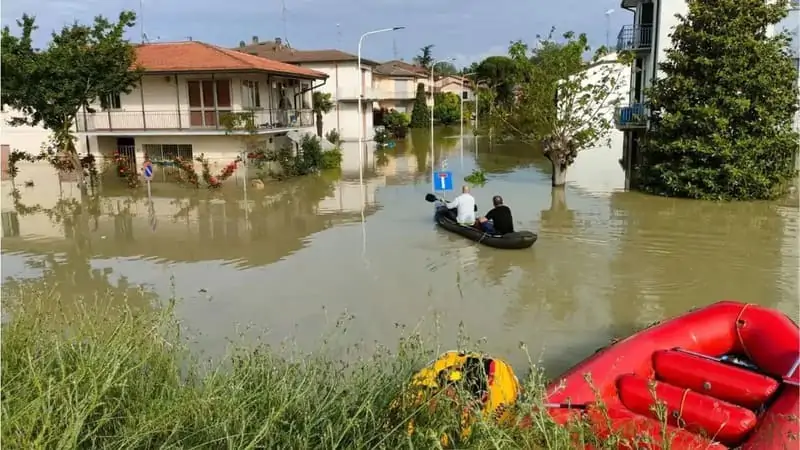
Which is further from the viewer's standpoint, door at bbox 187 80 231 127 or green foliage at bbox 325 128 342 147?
green foliage at bbox 325 128 342 147

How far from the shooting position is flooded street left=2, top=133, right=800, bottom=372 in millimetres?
9773

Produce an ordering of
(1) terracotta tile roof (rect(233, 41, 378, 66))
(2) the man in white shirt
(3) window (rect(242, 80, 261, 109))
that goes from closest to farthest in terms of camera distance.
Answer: (2) the man in white shirt → (3) window (rect(242, 80, 261, 109)) → (1) terracotta tile roof (rect(233, 41, 378, 66))

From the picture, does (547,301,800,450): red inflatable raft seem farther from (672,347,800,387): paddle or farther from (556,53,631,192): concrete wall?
(556,53,631,192): concrete wall

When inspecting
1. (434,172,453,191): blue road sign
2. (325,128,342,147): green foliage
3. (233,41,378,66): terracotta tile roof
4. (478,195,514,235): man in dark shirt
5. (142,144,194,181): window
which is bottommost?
(478,195,514,235): man in dark shirt

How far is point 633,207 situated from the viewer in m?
19.1

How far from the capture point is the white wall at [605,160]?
2223cm

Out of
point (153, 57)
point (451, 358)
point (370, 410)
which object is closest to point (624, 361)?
point (451, 358)

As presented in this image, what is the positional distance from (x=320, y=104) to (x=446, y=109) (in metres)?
30.7

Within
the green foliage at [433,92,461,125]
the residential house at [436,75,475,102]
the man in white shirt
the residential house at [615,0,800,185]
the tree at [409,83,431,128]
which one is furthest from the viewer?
the residential house at [436,75,475,102]

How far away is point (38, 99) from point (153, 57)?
7.42 meters

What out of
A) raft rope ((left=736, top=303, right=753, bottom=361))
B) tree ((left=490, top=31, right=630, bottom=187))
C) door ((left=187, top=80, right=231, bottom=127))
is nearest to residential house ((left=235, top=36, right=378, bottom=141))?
door ((left=187, top=80, right=231, bottom=127))

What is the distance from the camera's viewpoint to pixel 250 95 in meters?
27.7

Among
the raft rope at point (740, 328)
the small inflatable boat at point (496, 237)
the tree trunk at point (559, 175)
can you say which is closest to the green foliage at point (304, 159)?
the tree trunk at point (559, 175)

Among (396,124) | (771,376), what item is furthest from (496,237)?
(396,124)
